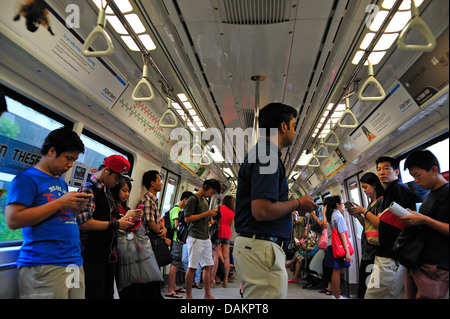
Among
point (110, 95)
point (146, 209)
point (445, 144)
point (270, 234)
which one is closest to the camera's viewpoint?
point (445, 144)

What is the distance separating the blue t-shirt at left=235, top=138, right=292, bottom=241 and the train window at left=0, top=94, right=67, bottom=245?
8.03ft

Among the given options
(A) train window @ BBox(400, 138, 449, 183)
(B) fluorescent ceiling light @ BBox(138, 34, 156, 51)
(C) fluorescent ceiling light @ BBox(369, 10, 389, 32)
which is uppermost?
(B) fluorescent ceiling light @ BBox(138, 34, 156, 51)

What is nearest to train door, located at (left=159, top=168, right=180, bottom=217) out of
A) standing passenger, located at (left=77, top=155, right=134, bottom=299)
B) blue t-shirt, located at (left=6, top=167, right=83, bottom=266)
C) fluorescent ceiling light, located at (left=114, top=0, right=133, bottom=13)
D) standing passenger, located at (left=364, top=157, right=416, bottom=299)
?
standing passenger, located at (left=77, top=155, right=134, bottom=299)

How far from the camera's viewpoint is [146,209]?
368 cm

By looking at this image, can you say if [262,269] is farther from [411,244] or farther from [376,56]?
[376,56]

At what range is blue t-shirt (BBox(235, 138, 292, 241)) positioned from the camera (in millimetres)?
1410

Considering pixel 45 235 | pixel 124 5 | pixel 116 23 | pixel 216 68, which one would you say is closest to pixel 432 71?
pixel 45 235

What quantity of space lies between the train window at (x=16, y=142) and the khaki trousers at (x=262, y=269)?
2.52 meters

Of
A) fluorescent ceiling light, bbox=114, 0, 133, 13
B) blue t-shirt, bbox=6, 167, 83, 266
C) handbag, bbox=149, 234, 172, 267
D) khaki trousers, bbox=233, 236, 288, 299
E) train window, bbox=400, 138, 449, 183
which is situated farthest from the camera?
handbag, bbox=149, 234, 172, 267

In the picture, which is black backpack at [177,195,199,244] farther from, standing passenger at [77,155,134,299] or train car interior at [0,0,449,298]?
standing passenger at [77,155,134,299]

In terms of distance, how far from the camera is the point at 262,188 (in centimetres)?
140

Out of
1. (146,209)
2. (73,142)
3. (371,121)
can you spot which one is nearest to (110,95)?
(146,209)

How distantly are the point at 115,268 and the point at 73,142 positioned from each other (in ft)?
3.74
